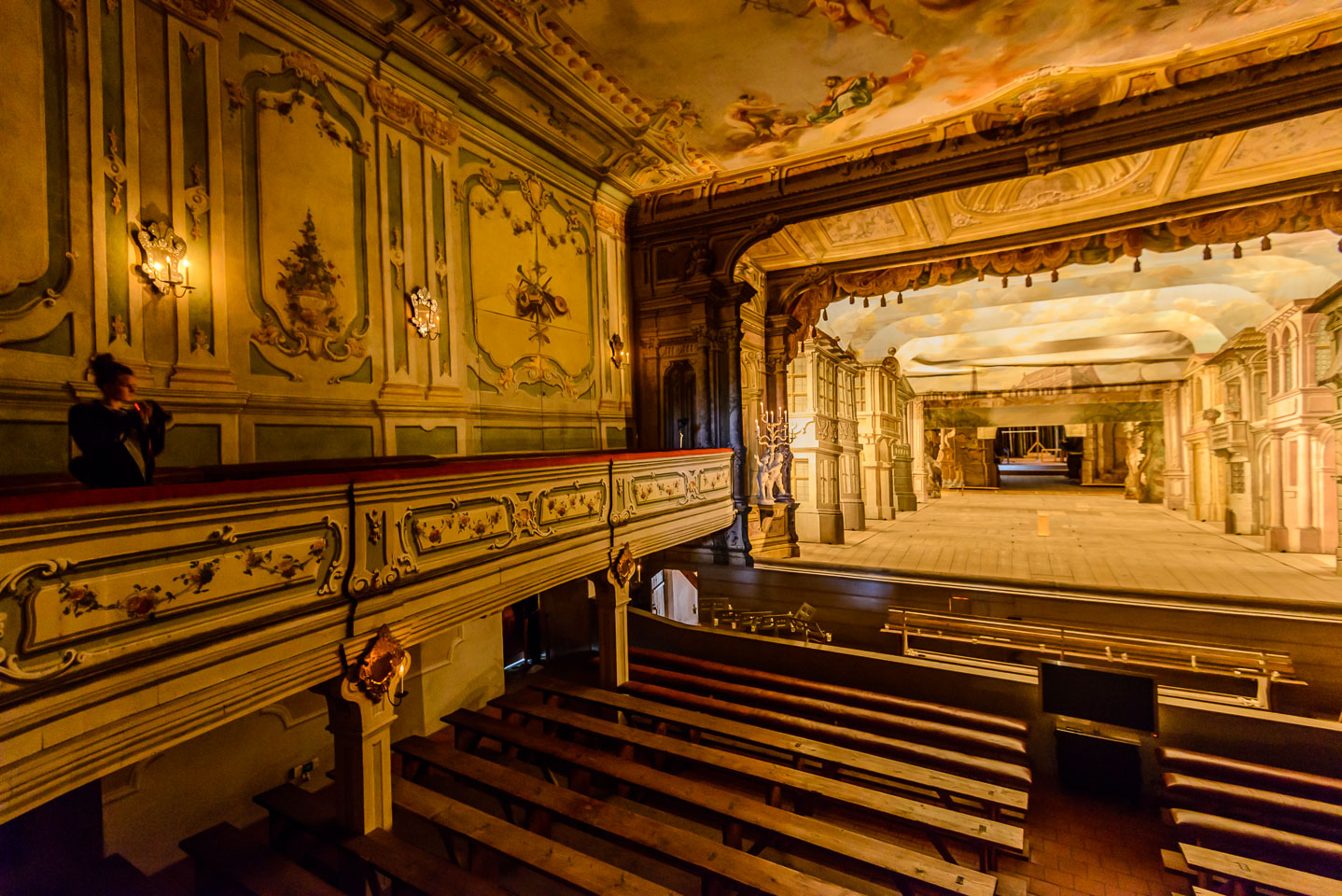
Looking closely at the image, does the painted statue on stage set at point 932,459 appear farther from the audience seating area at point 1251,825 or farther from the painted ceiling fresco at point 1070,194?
the audience seating area at point 1251,825

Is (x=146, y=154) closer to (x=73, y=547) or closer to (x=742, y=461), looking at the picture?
(x=73, y=547)

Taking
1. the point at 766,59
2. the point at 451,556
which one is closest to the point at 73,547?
the point at 451,556

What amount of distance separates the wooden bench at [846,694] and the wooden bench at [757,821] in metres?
1.49

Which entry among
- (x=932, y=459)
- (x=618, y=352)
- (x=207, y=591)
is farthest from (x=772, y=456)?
(x=932, y=459)

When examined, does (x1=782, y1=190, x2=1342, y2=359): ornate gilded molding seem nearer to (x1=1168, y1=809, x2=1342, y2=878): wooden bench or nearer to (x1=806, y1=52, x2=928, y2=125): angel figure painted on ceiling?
(x1=806, y1=52, x2=928, y2=125): angel figure painted on ceiling

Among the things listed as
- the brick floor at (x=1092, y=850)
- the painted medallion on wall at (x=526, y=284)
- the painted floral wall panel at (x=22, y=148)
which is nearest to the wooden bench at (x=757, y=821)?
the brick floor at (x=1092, y=850)

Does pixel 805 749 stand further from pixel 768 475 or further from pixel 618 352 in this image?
pixel 618 352

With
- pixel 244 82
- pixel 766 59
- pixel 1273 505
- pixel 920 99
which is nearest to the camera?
pixel 244 82

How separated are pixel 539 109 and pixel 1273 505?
12.7 metres

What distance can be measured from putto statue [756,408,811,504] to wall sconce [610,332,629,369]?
2502 mm

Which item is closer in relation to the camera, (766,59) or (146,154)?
(146,154)

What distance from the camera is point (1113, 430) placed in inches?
864

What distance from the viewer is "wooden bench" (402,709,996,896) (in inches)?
109

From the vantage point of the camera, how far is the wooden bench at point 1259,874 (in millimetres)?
2779
